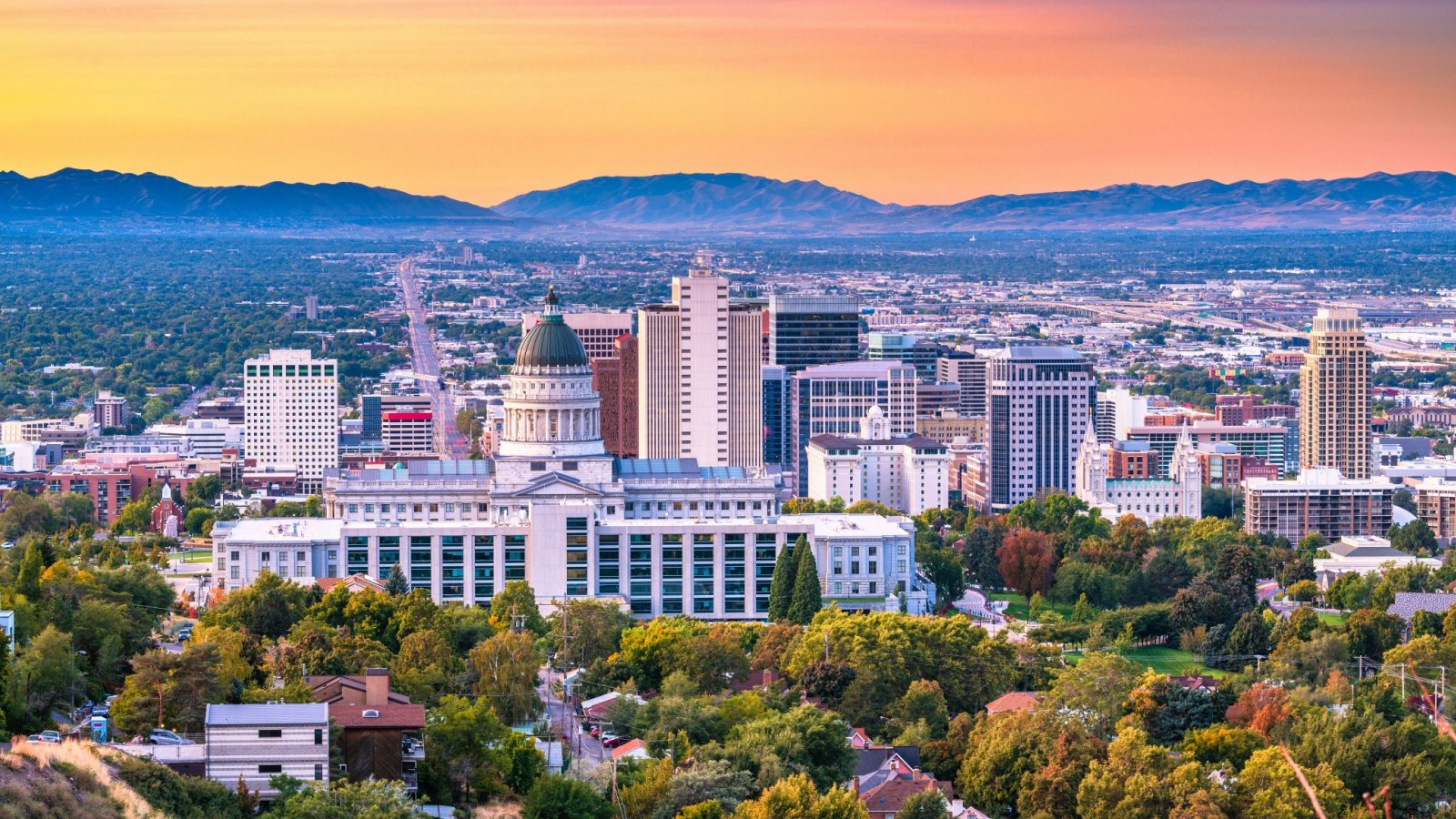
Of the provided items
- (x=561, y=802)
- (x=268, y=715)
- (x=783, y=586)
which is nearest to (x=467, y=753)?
(x=561, y=802)

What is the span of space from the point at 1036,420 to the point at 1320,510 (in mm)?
32627

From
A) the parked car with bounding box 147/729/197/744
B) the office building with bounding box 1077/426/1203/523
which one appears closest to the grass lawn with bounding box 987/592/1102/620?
the office building with bounding box 1077/426/1203/523

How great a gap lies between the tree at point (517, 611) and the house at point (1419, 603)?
2979cm

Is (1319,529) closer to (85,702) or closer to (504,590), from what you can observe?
(504,590)

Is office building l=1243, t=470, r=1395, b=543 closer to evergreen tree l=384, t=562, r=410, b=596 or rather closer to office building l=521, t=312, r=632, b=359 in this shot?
office building l=521, t=312, r=632, b=359

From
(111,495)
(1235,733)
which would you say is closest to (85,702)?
(1235,733)

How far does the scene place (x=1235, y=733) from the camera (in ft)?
259

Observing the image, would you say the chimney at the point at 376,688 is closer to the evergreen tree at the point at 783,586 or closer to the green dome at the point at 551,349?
the evergreen tree at the point at 783,586

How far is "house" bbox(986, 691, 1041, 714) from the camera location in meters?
84.2

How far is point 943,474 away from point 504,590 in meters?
56.3

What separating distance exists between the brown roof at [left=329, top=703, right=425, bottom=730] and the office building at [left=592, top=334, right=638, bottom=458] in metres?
98.1

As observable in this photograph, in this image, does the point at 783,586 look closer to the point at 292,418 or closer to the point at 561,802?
the point at 561,802

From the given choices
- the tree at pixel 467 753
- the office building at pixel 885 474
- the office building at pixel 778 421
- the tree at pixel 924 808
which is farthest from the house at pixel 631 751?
the office building at pixel 778 421

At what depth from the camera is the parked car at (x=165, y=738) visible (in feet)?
223
